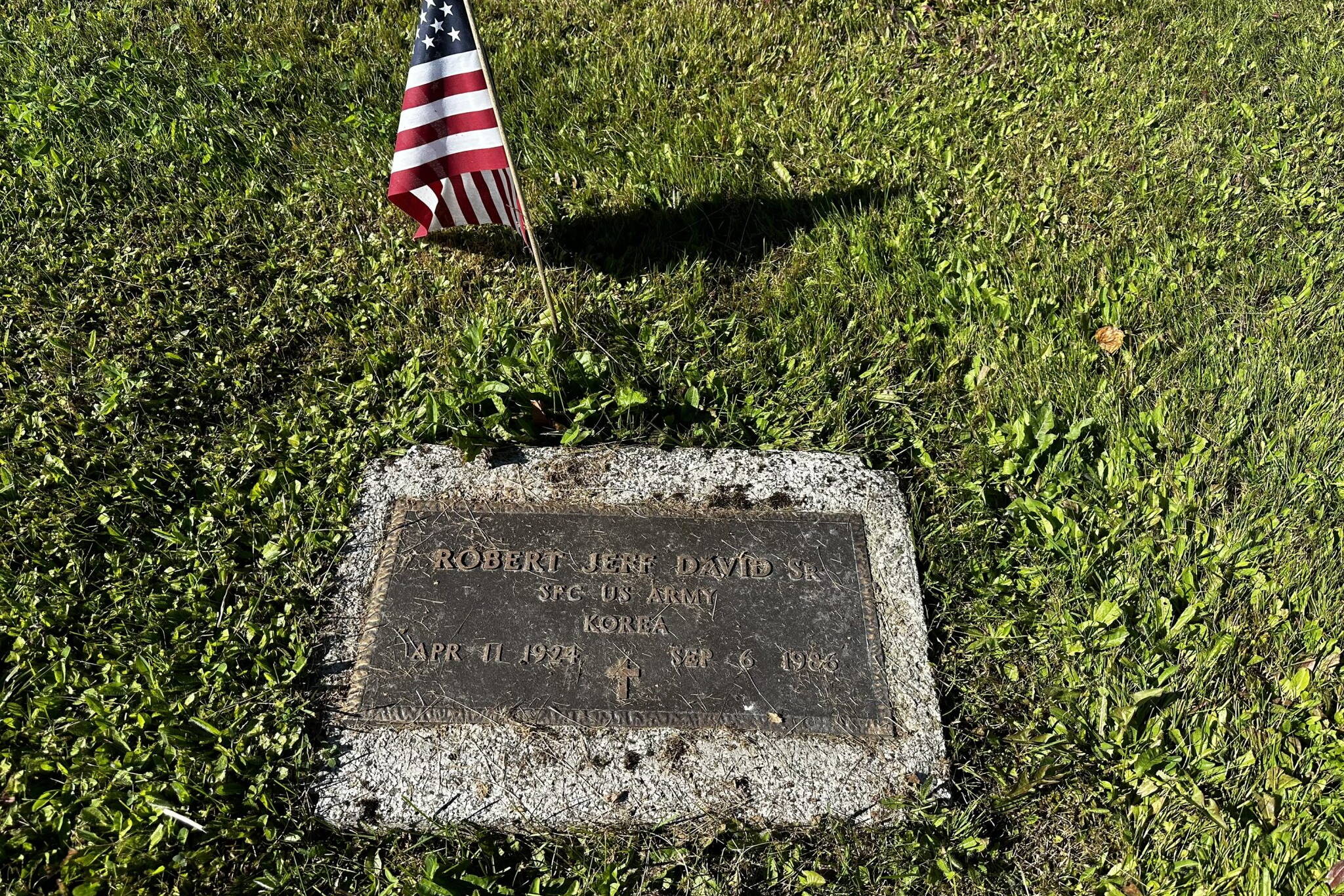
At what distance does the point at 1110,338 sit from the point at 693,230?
5.23 feet

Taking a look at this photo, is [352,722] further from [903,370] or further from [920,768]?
[903,370]

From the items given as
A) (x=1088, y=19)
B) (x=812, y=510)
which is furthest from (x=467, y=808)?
(x=1088, y=19)

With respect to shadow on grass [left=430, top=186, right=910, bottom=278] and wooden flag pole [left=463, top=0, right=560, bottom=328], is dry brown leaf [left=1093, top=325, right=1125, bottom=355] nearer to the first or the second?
shadow on grass [left=430, top=186, right=910, bottom=278]

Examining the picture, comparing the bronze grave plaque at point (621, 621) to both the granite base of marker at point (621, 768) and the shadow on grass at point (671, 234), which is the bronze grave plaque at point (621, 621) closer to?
the granite base of marker at point (621, 768)

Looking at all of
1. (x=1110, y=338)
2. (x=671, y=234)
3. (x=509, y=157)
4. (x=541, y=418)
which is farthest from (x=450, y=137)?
(x=1110, y=338)

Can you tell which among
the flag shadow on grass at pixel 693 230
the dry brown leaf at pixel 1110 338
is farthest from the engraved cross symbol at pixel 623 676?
the dry brown leaf at pixel 1110 338

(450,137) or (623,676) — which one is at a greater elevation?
(450,137)

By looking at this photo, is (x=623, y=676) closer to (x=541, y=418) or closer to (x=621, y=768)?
(x=621, y=768)

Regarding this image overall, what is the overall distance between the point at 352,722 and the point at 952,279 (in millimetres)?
2573

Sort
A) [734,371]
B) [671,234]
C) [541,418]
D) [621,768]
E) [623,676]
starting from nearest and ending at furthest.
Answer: [621,768]
[623,676]
[541,418]
[734,371]
[671,234]

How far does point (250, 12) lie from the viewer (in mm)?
4617

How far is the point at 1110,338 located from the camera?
3.13 m

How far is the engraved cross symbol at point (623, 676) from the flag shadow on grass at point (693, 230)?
1669 millimetres

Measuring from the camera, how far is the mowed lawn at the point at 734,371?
2.09m
